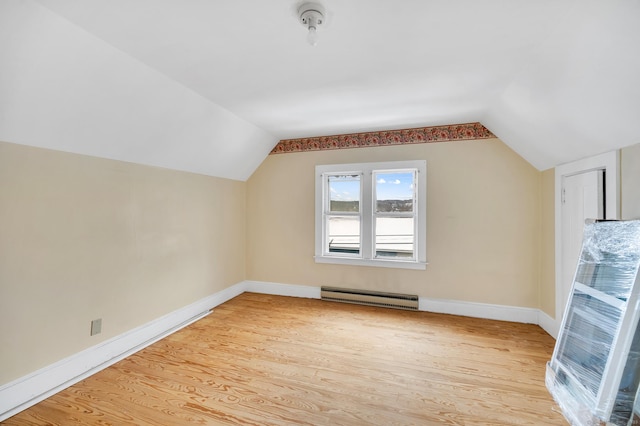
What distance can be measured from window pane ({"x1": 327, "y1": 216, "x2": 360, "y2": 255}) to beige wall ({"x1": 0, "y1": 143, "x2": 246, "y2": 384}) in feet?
6.09

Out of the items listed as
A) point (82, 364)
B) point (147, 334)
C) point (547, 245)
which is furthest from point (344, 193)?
point (82, 364)

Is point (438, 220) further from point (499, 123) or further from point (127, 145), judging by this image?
point (127, 145)

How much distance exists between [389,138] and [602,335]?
2.88 meters

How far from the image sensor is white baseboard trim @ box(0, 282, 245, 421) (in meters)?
1.89

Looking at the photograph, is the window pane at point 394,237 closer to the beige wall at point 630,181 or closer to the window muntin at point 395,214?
the window muntin at point 395,214

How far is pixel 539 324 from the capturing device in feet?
10.6

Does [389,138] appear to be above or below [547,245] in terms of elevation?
above

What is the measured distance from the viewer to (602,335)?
5.65 ft

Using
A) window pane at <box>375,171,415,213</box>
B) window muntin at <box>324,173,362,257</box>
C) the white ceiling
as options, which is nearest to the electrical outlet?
the white ceiling

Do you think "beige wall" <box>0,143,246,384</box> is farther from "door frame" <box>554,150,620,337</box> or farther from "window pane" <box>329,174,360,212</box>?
"door frame" <box>554,150,620,337</box>

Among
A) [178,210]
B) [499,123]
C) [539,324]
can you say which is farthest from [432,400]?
[178,210]

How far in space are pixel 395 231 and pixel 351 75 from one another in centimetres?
232

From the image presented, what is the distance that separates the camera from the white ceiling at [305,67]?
4.95 ft

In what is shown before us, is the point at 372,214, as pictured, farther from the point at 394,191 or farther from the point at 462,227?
the point at 462,227
